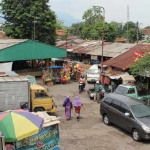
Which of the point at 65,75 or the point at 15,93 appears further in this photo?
the point at 65,75

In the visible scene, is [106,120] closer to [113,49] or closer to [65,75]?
[65,75]

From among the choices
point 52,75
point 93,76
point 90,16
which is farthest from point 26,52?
point 90,16

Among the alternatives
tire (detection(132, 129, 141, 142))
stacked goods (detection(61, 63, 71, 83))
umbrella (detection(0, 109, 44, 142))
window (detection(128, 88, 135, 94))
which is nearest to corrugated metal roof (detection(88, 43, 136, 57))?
stacked goods (detection(61, 63, 71, 83))

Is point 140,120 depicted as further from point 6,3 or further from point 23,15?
point 6,3

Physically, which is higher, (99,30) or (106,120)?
(99,30)

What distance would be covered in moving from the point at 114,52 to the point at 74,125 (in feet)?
87.7

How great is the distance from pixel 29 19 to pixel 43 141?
36406mm

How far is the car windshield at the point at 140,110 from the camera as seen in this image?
13.8 metres

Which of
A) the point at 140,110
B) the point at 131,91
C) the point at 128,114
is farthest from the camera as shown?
the point at 131,91

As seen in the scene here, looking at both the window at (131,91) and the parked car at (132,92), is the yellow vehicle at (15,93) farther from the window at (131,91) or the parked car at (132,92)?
the window at (131,91)

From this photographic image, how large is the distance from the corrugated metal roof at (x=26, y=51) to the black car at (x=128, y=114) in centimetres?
1658

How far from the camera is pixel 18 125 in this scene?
8.86m

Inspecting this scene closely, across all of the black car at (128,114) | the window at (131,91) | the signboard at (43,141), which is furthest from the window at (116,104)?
the signboard at (43,141)

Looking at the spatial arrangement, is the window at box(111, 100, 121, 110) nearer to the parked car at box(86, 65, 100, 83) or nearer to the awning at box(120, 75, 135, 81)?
the awning at box(120, 75, 135, 81)
